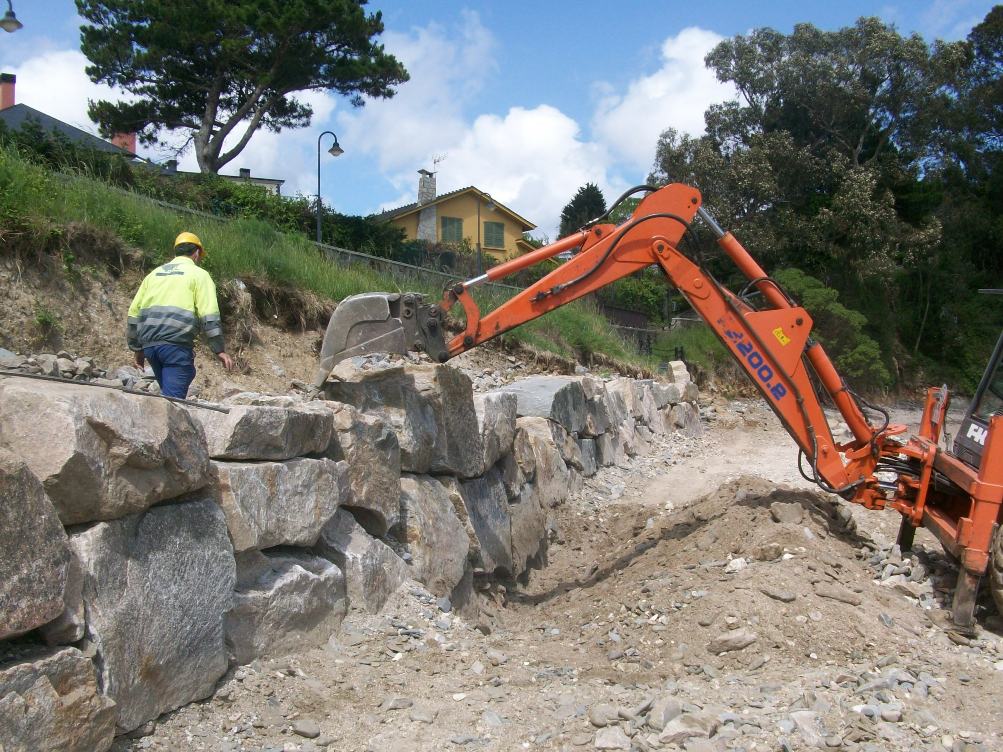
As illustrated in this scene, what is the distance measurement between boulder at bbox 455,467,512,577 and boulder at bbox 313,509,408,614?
1.20 metres

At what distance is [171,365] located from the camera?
529cm

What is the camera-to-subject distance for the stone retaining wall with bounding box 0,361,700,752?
8.89 feet

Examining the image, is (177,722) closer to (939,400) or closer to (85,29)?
(939,400)

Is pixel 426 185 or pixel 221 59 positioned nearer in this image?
pixel 221 59

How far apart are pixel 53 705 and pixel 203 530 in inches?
37.6

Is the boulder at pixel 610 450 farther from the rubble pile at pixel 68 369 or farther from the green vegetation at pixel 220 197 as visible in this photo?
the rubble pile at pixel 68 369

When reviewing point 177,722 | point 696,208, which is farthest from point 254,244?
point 177,722

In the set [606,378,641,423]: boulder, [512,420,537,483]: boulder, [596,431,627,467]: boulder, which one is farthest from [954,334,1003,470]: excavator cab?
[606,378,641,423]: boulder

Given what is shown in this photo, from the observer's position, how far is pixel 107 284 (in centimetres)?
717

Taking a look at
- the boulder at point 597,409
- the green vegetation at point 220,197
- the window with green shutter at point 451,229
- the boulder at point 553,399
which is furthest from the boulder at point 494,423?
the window with green shutter at point 451,229

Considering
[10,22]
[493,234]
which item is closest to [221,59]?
[10,22]

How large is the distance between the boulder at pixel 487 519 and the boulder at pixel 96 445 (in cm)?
298

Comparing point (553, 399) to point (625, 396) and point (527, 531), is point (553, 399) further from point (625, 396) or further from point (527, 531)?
point (625, 396)

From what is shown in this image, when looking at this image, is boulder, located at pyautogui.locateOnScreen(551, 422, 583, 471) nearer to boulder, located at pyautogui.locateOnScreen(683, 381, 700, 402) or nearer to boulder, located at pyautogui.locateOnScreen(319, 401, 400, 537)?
boulder, located at pyautogui.locateOnScreen(319, 401, 400, 537)
